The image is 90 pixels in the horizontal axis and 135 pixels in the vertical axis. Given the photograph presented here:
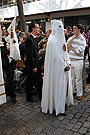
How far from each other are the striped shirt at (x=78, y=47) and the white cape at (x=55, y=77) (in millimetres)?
828

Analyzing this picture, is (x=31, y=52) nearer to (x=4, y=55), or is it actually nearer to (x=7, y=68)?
(x=4, y=55)

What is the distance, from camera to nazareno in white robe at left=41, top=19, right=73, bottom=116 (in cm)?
355

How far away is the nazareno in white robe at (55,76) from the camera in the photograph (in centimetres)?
355

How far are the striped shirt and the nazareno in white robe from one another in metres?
0.83

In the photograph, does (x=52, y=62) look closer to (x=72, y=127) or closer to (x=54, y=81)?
(x=54, y=81)

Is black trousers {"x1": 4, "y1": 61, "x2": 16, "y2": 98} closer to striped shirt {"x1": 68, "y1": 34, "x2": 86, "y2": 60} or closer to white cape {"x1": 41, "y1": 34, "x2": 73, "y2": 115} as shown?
white cape {"x1": 41, "y1": 34, "x2": 73, "y2": 115}

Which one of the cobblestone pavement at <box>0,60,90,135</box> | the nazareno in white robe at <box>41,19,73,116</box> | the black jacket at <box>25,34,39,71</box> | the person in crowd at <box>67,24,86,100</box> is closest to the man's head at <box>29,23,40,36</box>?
the black jacket at <box>25,34,39,71</box>

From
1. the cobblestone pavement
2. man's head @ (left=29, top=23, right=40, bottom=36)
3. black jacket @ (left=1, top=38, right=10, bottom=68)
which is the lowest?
the cobblestone pavement

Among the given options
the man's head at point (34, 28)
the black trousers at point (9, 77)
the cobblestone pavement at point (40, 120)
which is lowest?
the cobblestone pavement at point (40, 120)

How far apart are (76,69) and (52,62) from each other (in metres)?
1.28

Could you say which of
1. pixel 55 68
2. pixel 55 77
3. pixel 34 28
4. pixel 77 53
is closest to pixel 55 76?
pixel 55 77

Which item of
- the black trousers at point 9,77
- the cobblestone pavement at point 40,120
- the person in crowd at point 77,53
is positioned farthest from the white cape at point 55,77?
the black trousers at point 9,77

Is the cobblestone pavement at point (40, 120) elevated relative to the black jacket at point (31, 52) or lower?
lower

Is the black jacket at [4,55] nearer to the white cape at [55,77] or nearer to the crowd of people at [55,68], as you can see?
the crowd of people at [55,68]
